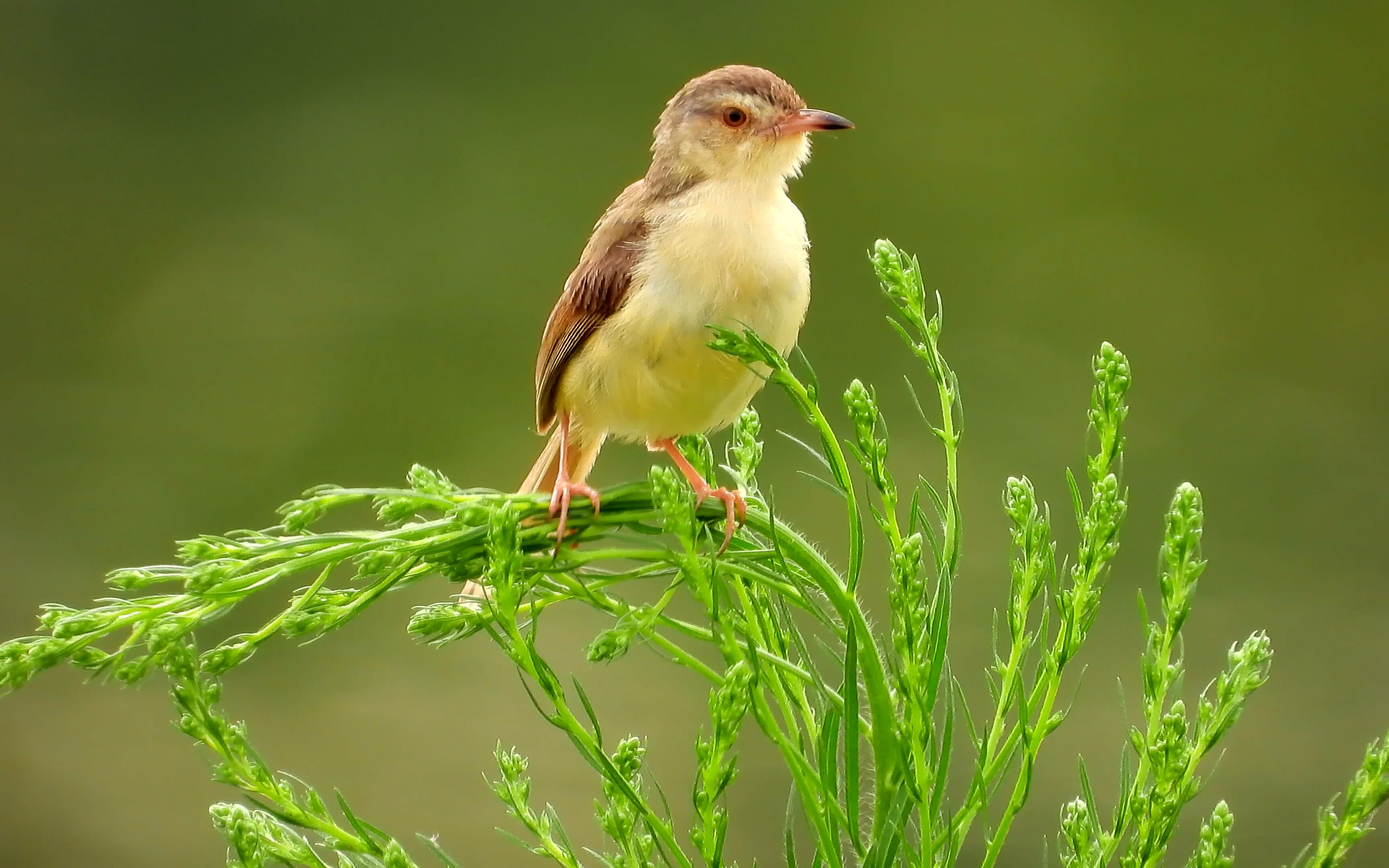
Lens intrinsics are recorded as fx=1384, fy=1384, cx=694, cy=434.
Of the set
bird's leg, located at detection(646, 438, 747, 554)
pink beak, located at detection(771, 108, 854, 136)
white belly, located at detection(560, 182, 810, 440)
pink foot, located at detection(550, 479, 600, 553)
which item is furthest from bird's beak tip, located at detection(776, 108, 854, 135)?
pink foot, located at detection(550, 479, 600, 553)

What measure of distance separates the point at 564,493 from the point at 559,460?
72cm

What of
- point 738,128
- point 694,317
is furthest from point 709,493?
point 738,128

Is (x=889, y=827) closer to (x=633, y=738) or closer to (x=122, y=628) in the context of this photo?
(x=633, y=738)

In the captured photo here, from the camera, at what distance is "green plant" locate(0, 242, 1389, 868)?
91 cm

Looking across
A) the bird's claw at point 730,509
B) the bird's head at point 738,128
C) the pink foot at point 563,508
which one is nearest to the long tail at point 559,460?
the bird's head at point 738,128

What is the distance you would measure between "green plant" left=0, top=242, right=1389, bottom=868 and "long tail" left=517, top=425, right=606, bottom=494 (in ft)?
2.33

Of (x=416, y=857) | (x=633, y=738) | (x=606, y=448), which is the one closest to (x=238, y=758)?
(x=633, y=738)

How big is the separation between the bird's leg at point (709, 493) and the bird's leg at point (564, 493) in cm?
9

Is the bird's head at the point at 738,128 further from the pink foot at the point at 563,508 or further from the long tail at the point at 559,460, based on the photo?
the pink foot at the point at 563,508

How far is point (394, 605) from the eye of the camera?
3.69 m

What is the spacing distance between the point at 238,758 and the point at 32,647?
0.19 metres

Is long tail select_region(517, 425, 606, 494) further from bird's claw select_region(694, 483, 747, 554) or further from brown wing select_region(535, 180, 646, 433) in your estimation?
bird's claw select_region(694, 483, 747, 554)

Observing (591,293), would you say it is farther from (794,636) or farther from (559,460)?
(794,636)

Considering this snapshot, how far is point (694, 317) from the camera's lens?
1522 millimetres
